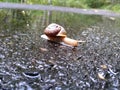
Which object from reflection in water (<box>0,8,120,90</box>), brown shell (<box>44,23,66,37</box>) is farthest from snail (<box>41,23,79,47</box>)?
reflection in water (<box>0,8,120,90</box>)

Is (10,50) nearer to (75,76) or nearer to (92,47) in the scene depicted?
(75,76)

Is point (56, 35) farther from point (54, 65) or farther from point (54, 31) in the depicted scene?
point (54, 65)

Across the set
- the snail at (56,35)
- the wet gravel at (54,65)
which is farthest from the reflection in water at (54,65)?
the snail at (56,35)

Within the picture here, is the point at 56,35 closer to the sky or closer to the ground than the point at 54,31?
closer to the ground

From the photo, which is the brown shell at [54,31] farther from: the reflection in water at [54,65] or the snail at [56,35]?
the reflection in water at [54,65]

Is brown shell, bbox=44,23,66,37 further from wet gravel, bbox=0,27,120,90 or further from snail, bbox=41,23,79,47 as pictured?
wet gravel, bbox=0,27,120,90

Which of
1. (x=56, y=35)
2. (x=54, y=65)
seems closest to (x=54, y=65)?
(x=54, y=65)

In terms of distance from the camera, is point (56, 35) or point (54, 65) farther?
point (56, 35)

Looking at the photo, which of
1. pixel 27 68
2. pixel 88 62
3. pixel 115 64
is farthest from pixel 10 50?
pixel 115 64

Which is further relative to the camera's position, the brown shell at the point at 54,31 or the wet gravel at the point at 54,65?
the brown shell at the point at 54,31

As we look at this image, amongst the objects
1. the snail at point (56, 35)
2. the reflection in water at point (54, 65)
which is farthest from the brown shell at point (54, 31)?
the reflection in water at point (54, 65)
